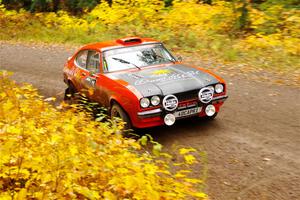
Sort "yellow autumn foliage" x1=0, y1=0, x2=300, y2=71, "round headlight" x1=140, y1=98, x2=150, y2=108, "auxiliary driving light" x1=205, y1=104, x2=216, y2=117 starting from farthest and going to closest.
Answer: "yellow autumn foliage" x1=0, y1=0, x2=300, y2=71 → "auxiliary driving light" x1=205, y1=104, x2=216, y2=117 → "round headlight" x1=140, y1=98, x2=150, y2=108

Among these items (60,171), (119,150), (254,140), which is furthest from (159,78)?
(60,171)

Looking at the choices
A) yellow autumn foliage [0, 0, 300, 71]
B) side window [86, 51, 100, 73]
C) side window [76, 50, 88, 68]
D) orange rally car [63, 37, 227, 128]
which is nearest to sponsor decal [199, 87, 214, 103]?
orange rally car [63, 37, 227, 128]

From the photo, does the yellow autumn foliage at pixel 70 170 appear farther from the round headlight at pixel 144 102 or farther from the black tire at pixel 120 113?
the black tire at pixel 120 113

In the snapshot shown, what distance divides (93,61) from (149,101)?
2157mm

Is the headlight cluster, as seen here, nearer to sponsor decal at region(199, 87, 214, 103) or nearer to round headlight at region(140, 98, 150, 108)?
round headlight at region(140, 98, 150, 108)

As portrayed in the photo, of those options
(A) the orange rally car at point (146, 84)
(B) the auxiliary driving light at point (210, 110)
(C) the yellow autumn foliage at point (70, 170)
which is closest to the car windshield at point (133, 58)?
(A) the orange rally car at point (146, 84)

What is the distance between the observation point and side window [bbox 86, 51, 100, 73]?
805 centimetres

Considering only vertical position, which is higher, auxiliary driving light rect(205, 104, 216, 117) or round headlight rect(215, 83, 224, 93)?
round headlight rect(215, 83, 224, 93)

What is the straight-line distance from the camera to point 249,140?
22.7 ft

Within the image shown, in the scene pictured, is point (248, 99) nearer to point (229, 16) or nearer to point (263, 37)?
point (263, 37)

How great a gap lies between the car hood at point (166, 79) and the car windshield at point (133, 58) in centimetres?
29

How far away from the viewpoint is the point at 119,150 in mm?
4938

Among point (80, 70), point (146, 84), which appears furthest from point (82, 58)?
point (146, 84)

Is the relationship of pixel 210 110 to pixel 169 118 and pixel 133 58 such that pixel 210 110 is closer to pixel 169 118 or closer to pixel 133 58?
pixel 169 118
